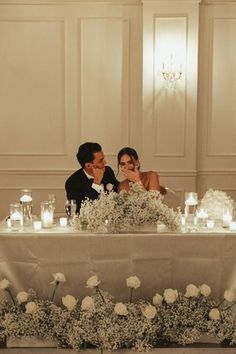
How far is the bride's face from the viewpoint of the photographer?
4109 mm

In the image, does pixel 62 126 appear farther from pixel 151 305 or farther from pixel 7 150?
pixel 151 305

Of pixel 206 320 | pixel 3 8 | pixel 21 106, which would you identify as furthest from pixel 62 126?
pixel 206 320

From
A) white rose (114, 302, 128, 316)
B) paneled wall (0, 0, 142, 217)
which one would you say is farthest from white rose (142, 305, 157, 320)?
paneled wall (0, 0, 142, 217)

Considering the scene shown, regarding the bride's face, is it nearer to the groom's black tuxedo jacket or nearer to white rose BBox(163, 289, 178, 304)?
the groom's black tuxedo jacket

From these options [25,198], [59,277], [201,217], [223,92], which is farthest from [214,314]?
[223,92]

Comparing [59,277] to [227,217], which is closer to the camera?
[59,277]

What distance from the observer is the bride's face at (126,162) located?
4109 mm

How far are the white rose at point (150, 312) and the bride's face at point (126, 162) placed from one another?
3.90 ft

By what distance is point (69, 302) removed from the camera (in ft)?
10.7

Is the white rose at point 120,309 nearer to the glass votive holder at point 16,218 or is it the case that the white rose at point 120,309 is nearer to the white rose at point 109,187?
the glass votive holder at point 16,218

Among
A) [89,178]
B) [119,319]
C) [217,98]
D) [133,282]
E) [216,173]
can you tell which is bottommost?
[119,319]

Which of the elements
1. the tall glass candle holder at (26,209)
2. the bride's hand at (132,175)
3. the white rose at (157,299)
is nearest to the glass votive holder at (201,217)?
the white rose at (157,299)

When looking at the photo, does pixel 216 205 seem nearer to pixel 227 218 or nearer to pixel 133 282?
pixel 227 218

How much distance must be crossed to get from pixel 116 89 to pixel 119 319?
122 inches
